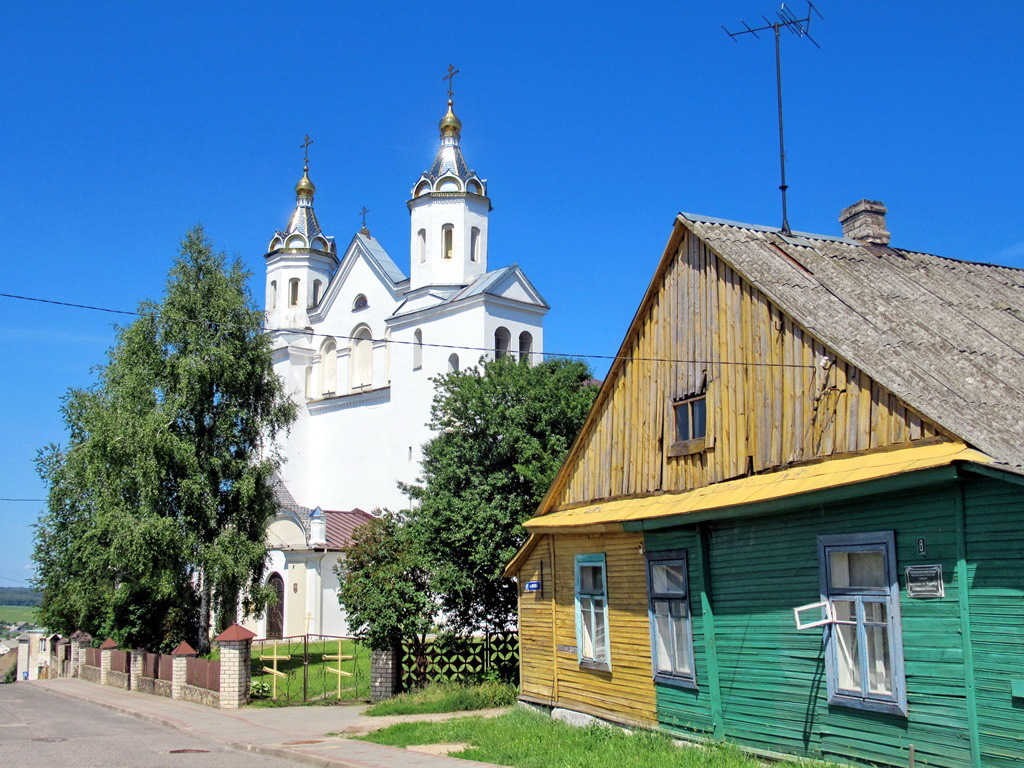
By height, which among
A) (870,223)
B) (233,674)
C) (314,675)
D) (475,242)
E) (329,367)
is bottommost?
(314,675)

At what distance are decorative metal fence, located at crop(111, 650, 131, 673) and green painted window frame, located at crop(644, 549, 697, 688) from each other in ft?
70.4

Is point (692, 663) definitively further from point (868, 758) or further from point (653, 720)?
point (868, 758)

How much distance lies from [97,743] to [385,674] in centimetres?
572

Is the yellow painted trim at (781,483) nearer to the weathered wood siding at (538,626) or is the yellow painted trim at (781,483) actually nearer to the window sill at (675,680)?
the weathered wood siding at (538,626)

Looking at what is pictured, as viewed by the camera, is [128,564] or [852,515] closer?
[852,515]

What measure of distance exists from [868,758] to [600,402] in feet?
23.0

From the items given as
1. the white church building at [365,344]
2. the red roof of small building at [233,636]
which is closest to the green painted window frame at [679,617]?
the red roof of small building at [233,636]

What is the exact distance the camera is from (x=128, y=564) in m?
27.4

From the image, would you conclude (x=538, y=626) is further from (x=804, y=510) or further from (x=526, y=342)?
(x=526, y=342)

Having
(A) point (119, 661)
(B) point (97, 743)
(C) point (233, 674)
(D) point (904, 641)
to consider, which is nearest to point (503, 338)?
(A) point (119, 661)

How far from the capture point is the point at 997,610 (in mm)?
8797

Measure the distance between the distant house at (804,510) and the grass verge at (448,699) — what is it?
3024 mm

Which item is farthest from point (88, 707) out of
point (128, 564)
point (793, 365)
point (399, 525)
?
point (793, 365)

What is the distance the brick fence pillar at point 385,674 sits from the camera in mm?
20766
